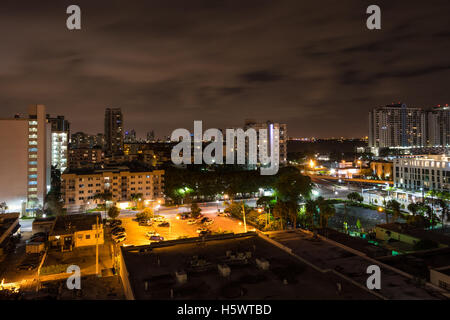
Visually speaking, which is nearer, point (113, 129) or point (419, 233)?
point (419, 233)

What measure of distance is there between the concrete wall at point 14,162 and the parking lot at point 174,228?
1367 centimetres

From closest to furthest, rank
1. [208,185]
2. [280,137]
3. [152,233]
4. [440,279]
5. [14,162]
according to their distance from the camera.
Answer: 1. [440,279]
2. [152,233]
3. [14,162]
4. [208,185]
5. [280,137]

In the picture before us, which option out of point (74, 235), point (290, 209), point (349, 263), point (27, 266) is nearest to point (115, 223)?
point (74, 235)

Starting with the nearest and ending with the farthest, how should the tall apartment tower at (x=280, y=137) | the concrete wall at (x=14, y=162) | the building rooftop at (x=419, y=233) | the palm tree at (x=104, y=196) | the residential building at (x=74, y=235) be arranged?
the building rooftop at (x=419, y=233)
the residential building at (x=74, y=235)
the palm tree at (x=104, y=196)
the concrete wall at (x=14, y=162)
the tall apartment tower at (x=280, y=137)

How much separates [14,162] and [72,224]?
16.1 m

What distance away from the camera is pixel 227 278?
33.6 ft

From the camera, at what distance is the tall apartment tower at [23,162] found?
34188mm

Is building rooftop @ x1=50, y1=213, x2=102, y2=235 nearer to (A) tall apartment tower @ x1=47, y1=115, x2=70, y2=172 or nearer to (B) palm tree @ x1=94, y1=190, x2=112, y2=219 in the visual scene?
(B) palm tree @ x1=94, y1=190, x2=112, y2=219

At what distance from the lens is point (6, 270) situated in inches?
703

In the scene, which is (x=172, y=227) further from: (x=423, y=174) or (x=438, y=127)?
(x=438, y=127)

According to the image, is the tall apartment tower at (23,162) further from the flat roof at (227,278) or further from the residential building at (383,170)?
the residential building at (383,170)

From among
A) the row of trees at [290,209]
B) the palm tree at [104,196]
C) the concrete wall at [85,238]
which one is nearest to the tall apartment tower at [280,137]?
the row of trees at [290,209]

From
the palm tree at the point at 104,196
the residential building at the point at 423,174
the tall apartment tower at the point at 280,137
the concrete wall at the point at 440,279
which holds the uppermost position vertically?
the tall apartment tower at the point at 280,137
